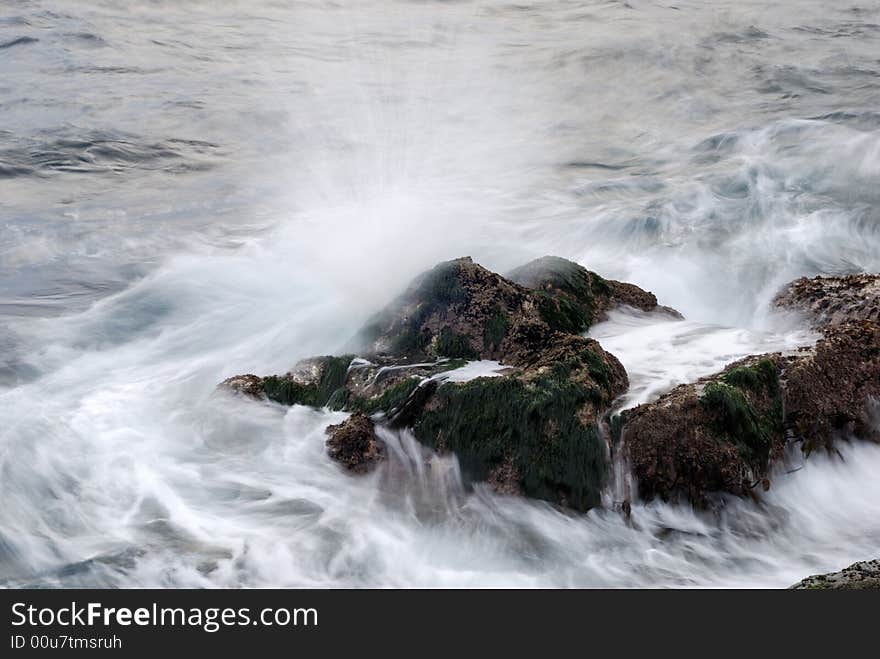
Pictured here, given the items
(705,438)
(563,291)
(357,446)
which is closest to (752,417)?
(705,438)

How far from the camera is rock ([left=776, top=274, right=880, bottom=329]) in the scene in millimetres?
6262

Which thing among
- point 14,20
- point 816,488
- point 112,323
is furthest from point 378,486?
point 14,20

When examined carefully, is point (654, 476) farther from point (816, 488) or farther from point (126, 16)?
point (126, 16)

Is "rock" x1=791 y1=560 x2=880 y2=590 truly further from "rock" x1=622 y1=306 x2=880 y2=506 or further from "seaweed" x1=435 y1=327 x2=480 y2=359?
"seaweed" x1=435 y1=327 x2=480 y2=359

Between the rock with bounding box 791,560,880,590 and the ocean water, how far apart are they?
0.52 metres

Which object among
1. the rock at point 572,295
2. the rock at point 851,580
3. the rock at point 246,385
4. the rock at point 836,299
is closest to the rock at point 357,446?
the rock at point 246,385

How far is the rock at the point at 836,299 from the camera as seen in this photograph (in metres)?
6.26

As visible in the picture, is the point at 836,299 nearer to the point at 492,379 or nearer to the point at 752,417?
the point at 752,417

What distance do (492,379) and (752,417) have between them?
4.71 ft

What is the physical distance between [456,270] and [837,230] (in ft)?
19.0

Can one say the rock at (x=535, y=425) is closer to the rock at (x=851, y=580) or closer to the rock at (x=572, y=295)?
the rock at (x=572, y=295)

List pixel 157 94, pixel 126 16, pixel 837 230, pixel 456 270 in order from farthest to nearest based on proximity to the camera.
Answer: pixel 126 16
pixel 157 94
pixel 837 230
pixel 456 270

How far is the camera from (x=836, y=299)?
6523 millimetres

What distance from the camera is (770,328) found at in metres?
7.02
